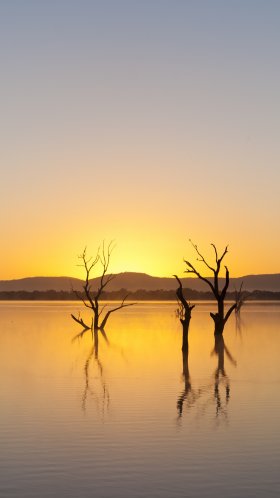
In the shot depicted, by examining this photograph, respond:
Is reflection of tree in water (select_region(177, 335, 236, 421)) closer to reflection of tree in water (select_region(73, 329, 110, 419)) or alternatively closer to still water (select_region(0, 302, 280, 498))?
still water (select_region(0, 302, 280, 498))

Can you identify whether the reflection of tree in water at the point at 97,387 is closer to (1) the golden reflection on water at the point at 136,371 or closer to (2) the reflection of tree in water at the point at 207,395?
(1) the golden reflection on water at the point at 136,371

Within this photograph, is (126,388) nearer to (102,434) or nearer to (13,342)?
(102,434)

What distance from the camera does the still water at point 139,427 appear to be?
9.94m

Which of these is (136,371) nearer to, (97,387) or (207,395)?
(97,387)

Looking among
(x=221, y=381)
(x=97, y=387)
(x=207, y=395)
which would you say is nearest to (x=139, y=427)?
(x=207, y=395)

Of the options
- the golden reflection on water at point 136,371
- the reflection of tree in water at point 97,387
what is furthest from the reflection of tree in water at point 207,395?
the reflection of tree in water at point 97,387

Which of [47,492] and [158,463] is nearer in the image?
[47,492]

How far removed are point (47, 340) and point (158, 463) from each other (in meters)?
26.1

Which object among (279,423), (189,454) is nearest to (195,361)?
(279,423)

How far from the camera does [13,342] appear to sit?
114 feet

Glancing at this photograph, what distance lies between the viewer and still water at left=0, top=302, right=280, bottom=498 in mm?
9938

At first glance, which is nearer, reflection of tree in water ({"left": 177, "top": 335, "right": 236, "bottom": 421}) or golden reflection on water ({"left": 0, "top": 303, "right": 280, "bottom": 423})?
reflection of tree in water ({"left": 177, "top": 335, "right": 236, "bottom": 421})

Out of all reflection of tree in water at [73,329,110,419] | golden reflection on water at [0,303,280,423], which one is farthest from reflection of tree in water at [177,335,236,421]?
reflection of tree in water at [73,329,110,419]

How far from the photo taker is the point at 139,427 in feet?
44.5
